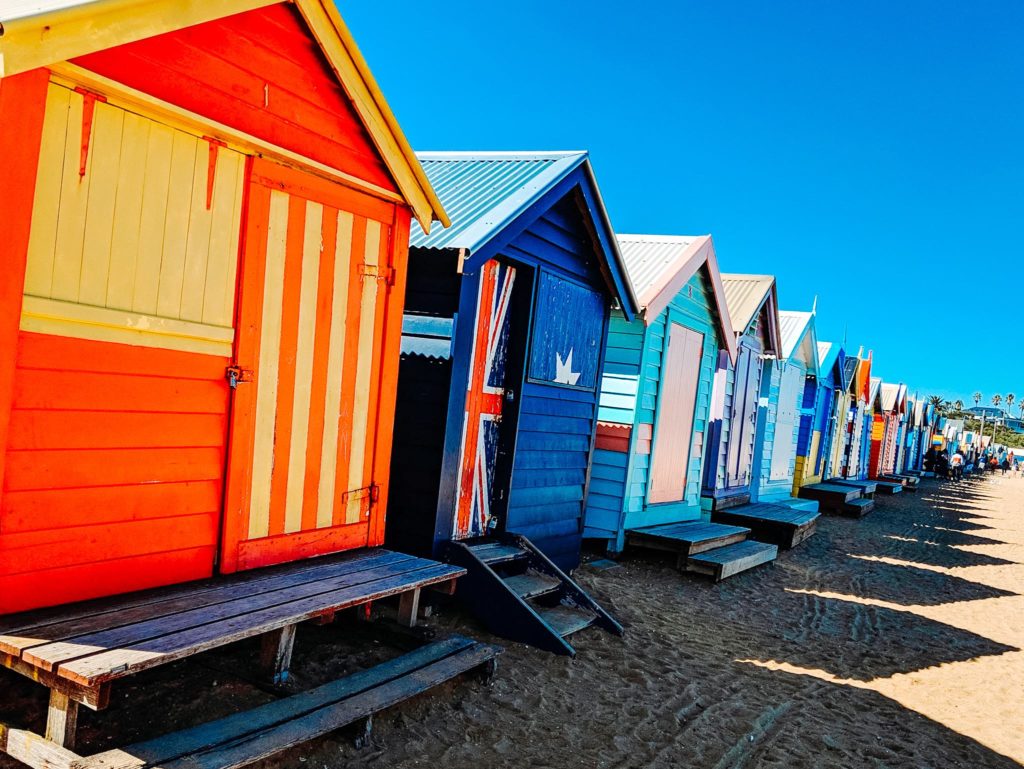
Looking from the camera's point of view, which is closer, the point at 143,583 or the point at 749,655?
the point at 143,583

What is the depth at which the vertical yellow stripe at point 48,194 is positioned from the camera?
297 cm

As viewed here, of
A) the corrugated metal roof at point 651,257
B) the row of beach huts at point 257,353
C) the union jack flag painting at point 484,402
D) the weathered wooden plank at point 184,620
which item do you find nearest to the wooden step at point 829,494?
the corrugated metal roof at point 651,257

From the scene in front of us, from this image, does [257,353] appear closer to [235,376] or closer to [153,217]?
[235,376]

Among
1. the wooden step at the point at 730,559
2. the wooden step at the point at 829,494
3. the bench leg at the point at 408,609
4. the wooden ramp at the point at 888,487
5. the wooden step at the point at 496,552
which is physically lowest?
the wooden ramp at the point at 888,487

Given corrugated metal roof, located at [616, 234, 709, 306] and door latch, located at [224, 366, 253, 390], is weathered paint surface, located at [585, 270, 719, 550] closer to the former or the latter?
corrugated metal roof, located at [616, 234, 709, 306]

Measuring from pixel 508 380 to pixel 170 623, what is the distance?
3.86m

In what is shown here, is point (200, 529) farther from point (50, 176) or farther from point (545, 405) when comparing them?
point (545, 405)

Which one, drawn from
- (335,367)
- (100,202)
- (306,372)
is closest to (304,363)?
(306,372)

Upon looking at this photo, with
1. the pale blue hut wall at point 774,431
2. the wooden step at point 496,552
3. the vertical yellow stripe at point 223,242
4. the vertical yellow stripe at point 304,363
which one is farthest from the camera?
the pale blue hut wall at point 774,431

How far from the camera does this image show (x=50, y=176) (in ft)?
9.89

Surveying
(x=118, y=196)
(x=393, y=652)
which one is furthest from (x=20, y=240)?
(x=393, y=652)

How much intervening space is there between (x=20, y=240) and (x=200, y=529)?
1.59m

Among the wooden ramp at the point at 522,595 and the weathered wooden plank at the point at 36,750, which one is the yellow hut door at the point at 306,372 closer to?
the wooden ramp at the point at 522,595

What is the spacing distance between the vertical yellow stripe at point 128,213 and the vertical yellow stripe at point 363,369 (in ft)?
4.85
